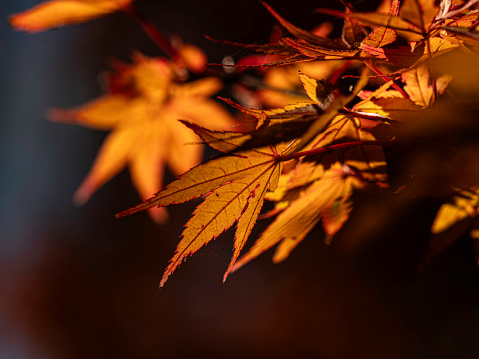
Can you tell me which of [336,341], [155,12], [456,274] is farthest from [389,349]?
[155,12]

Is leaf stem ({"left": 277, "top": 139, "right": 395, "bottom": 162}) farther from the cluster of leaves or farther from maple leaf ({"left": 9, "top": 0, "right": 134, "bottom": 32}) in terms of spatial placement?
maple leaf ({"left": 9, "top": 0, "right": 134, "bottom": 32})

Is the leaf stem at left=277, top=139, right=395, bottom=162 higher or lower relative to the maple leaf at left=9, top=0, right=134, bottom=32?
lower

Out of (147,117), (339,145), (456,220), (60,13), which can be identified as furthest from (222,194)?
(147,117)

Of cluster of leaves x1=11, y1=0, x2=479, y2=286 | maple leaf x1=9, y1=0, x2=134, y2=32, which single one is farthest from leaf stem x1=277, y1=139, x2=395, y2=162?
maple leaf x1=9, y1=0, x2=134, y2=32

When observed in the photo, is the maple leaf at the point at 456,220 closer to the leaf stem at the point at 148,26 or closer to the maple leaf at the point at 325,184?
the maple leaf at the point at 325,184

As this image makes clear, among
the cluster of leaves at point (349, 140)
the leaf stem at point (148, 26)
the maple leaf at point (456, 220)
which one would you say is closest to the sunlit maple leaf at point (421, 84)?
the cluster of leaves at point (349, 140)
